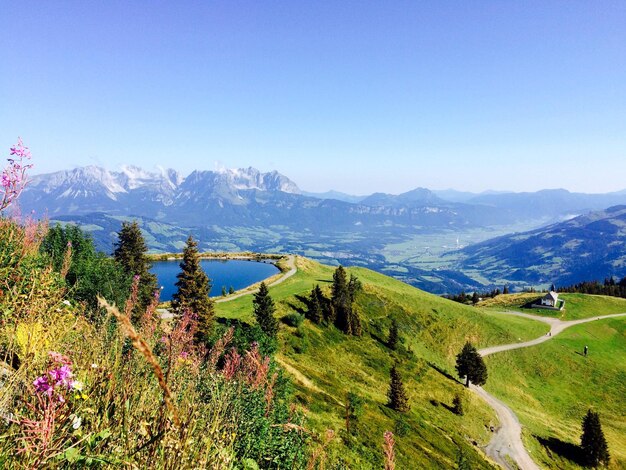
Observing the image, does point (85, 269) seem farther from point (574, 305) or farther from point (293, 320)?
point (574, 305)

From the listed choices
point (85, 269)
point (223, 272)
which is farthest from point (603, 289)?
point (85, 269)

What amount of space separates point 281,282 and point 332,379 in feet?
103

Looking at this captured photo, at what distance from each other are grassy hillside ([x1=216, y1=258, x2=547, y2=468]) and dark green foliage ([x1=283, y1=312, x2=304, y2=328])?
843mm

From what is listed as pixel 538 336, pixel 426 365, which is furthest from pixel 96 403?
pixel 538 336

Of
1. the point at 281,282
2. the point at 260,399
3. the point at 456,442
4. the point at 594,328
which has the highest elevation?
the point at 260,399

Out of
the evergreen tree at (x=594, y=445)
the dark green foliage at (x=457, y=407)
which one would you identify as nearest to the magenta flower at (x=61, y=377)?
the dark green foliage at (x=457, y=407)

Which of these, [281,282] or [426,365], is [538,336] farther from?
[281,282]

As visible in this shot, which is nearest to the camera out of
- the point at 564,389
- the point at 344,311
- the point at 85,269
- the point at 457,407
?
the point at 85,269

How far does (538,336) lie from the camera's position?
275 feet

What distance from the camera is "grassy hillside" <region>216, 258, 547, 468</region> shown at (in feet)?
80.4

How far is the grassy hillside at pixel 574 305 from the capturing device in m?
102

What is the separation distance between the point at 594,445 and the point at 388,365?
86.0ft

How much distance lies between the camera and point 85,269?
30500 millimetres

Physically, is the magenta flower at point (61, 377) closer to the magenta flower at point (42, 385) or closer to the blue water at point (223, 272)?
the magenta flower at point (42, 385)
